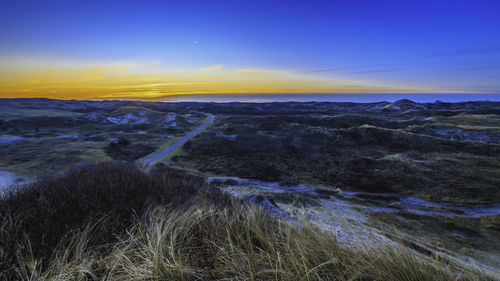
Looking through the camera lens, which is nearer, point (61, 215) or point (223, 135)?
point (61, 215)

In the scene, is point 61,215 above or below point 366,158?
above

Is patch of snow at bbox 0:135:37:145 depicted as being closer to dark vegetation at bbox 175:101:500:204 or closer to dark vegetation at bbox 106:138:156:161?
dark vegetation at bbox 106:138:156:161

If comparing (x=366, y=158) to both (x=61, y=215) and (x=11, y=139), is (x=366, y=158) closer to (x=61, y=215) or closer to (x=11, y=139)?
(x=61, y=215)

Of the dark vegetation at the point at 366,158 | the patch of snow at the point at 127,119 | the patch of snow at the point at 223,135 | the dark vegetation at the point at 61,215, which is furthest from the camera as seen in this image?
the patch of snow at the point at 127,119

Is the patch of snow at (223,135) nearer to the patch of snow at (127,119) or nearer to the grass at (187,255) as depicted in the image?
the patch of snow at (127,119)

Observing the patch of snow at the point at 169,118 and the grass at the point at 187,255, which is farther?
the patch of snow at the point at 169,118

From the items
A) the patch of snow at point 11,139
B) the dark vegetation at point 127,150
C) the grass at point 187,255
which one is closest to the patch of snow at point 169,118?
the dark vegetation at point 127,150

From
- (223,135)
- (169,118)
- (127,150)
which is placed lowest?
(127,150)

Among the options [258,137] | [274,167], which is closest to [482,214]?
Answer: [274,167]

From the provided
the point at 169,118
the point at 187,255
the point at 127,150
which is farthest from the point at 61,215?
the point at 169,118

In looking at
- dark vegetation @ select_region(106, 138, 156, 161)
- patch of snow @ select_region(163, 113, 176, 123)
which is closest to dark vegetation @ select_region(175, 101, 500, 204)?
dark vegetation @ select_region(106, 138, 156, 161)

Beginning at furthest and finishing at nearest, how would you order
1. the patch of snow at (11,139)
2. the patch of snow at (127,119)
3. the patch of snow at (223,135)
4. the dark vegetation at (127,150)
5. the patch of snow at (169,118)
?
1. the patch of snow at (169,118)
2. the patch of snow at (127,119)
3. the patch of snow at (223,135)
4. the patch of snow at (11,139)
5. the dark vegetation at (127,150)

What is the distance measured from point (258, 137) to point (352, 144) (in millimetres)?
18447

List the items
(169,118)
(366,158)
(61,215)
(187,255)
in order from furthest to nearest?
(169,118), (366,158), (61,215), (187,255)
